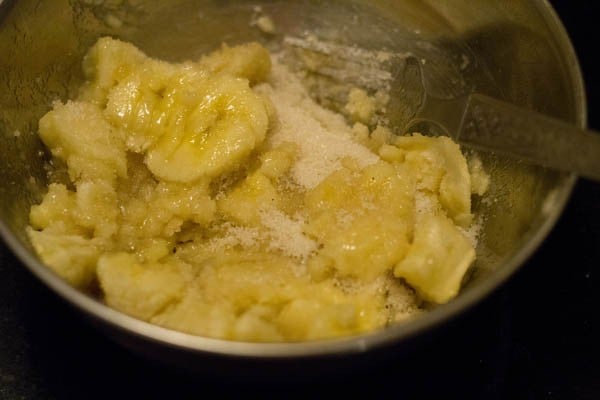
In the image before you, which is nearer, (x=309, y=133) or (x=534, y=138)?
(x=534, y=138)

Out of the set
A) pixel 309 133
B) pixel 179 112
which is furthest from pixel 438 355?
pixel 179 112

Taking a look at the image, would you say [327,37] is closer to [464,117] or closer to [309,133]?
[309,133]

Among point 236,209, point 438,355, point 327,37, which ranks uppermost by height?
point 327,37

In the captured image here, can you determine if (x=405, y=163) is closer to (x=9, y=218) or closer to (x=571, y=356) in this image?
(x=571, y=356)

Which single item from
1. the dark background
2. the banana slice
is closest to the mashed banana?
the banana slice

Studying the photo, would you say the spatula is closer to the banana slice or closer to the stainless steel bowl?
the stainless steel bowl

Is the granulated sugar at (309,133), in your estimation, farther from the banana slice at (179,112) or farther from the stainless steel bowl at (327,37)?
the stainless steel bowl at (327,37)

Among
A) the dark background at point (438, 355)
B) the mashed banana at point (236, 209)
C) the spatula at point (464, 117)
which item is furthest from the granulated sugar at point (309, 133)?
the dark background at point (438, 355)
